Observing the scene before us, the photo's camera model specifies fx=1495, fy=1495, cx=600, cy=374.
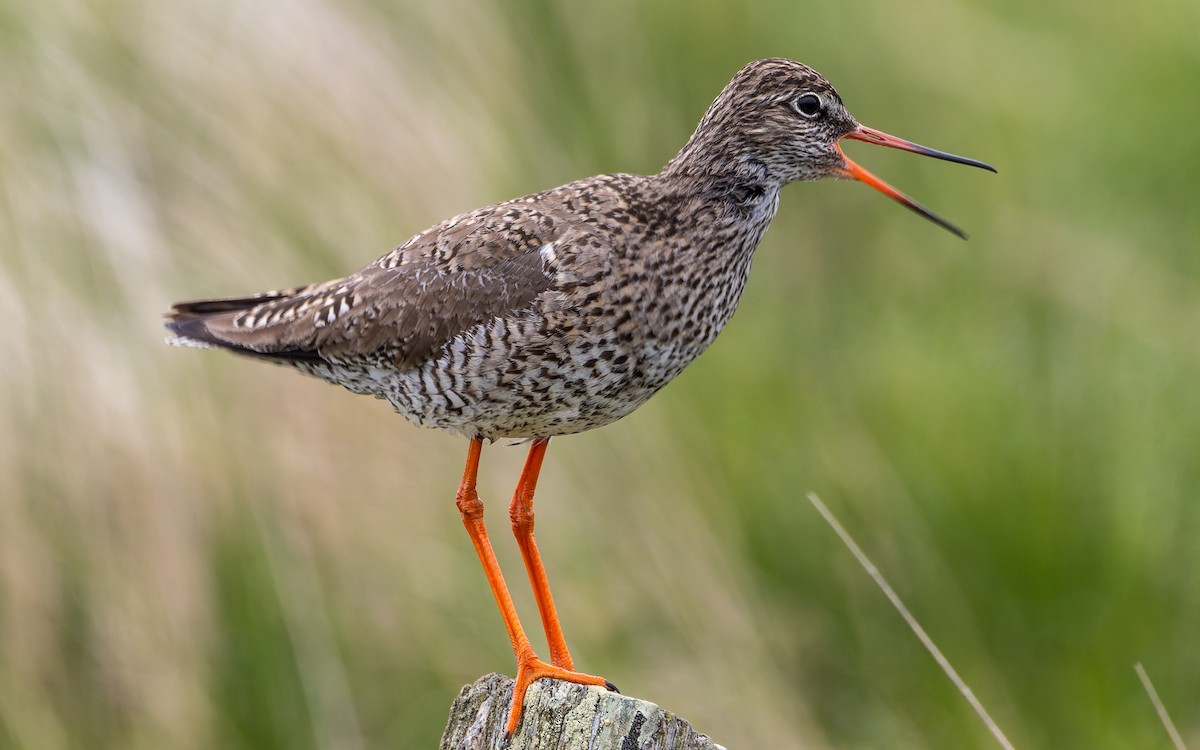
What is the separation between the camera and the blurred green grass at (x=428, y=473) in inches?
242

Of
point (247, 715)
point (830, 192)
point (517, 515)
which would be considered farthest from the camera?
point (830, 192)

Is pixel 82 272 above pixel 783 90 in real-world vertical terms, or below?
above

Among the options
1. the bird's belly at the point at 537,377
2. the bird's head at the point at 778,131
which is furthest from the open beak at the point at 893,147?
the bird's belly at the point at 537,377

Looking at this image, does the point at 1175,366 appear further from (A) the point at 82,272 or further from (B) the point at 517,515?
(A) the point at 82,272

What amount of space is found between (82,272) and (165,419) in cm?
79

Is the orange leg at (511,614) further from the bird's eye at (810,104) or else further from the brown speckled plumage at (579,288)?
the bird's eye at (810,104)

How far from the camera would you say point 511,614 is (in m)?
4.75

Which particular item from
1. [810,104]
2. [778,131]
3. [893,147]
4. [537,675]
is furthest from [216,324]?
[893,147]

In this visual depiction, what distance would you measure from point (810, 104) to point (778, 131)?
5.6 inches

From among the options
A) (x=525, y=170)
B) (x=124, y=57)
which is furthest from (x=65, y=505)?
(x=525, y=170)

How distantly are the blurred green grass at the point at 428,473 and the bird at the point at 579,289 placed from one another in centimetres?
139

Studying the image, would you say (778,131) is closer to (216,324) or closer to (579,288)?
(579,288)

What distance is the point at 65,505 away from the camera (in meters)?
6.18

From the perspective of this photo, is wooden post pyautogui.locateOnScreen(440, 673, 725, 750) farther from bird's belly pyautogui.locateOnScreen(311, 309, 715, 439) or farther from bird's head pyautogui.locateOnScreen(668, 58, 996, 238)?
bird's head pyautogui.locateOnScreen(668, 58, 996, 238)
